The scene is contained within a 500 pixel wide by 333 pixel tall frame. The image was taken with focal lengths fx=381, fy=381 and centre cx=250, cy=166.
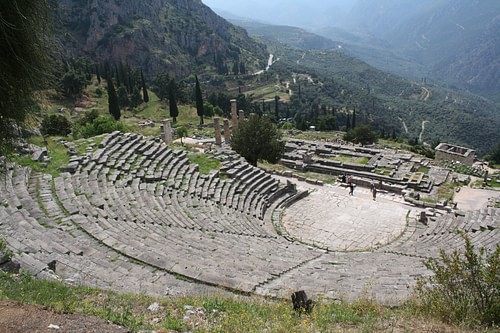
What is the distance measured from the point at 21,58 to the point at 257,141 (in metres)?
22.1

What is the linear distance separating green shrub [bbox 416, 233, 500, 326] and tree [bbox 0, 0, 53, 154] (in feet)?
25.2

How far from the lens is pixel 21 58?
5.70 m

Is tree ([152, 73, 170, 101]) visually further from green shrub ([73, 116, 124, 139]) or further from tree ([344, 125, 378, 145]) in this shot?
green shrub ([73, 116, 124, 139])

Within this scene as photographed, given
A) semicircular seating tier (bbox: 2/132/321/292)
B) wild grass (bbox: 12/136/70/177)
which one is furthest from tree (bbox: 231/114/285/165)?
wild grass (bbox: 12/136/70/177)

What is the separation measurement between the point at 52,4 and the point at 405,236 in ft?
56.8

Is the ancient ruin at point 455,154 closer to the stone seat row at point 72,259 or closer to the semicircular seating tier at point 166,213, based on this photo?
the semicircular seating tier at point 166,213

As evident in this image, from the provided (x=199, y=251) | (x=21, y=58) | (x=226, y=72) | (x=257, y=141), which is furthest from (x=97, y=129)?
(x=226, y=72)

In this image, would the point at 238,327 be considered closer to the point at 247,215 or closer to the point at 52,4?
the point at 52,4

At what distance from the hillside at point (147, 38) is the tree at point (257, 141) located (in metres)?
75.0

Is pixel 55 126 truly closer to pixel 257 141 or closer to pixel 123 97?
pixel 257 141

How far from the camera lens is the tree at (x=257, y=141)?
27.5 metres

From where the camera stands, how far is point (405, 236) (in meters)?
18.3

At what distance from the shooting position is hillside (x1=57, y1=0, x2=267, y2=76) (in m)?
104

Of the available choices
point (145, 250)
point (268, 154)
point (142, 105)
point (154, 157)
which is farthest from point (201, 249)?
point (142, 105)
